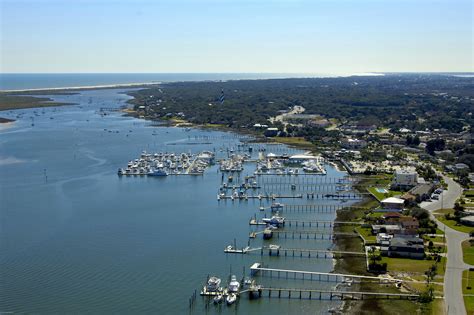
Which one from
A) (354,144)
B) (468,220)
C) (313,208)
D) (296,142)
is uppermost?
(354,144)

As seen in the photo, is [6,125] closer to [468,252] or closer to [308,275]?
[308,275]

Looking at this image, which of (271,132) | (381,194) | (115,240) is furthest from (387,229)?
(271,132)

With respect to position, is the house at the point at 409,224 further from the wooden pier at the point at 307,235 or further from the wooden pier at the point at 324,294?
the wooden pier at the point at 324,294

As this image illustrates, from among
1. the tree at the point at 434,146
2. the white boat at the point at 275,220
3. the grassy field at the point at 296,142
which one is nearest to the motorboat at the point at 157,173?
the white boat at the point at 275,220

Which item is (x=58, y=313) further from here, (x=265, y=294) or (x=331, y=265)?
(x=331, y=265)

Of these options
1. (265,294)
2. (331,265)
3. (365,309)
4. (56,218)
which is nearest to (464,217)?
(331,265)

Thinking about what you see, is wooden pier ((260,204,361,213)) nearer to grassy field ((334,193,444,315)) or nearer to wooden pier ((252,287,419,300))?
grassy field ((334,193,444,315))
